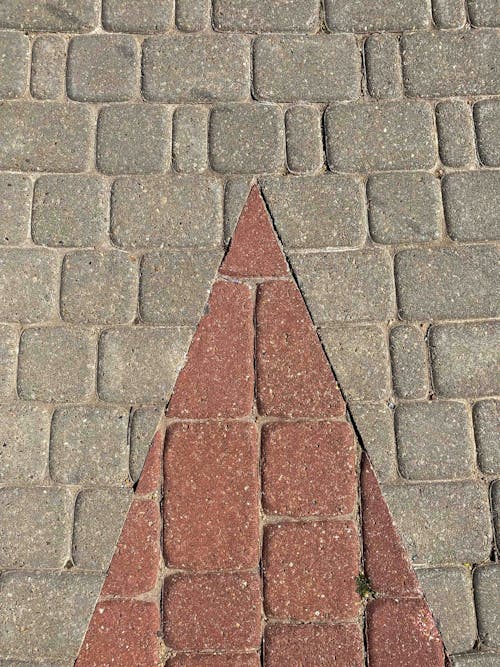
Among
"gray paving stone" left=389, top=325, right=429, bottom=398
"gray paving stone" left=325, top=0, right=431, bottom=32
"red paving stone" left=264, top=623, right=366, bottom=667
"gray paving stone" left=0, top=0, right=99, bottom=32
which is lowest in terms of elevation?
"red paving stone" left=264, top=623, right=366, bottom=667

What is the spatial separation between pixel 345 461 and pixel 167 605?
0.84 meters

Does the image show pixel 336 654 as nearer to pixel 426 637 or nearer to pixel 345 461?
pixel 426 637

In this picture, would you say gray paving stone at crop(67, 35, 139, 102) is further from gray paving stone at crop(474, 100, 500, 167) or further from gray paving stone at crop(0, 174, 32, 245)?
gray paving stone at crop(474, 100, 500, 167)

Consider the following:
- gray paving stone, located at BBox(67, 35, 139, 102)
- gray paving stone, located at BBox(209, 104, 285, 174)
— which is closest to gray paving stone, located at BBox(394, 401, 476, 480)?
gray paving stone, located at BBox(209, 104, 285, 174)

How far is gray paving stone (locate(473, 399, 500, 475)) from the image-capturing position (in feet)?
8.73

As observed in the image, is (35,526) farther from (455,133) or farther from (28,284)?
(455,133)

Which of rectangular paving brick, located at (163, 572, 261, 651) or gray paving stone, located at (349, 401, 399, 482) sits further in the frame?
gray paving stone, located at (349, 401, 399, 482)

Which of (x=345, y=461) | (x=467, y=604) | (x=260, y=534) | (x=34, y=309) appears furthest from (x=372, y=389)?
(x=34, y=309)

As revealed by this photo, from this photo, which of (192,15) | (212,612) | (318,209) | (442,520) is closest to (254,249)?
(318,209)

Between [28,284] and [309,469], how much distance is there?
4.28 feet

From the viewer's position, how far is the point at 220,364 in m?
2.69

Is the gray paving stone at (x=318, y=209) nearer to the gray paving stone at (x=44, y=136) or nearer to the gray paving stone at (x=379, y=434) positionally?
the gray paving stone at (x=379, y=434)

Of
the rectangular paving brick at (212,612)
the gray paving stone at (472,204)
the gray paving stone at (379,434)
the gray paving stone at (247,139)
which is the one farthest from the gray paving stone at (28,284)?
the gray paving stone at (472,204)

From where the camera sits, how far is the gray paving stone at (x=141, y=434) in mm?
2631
